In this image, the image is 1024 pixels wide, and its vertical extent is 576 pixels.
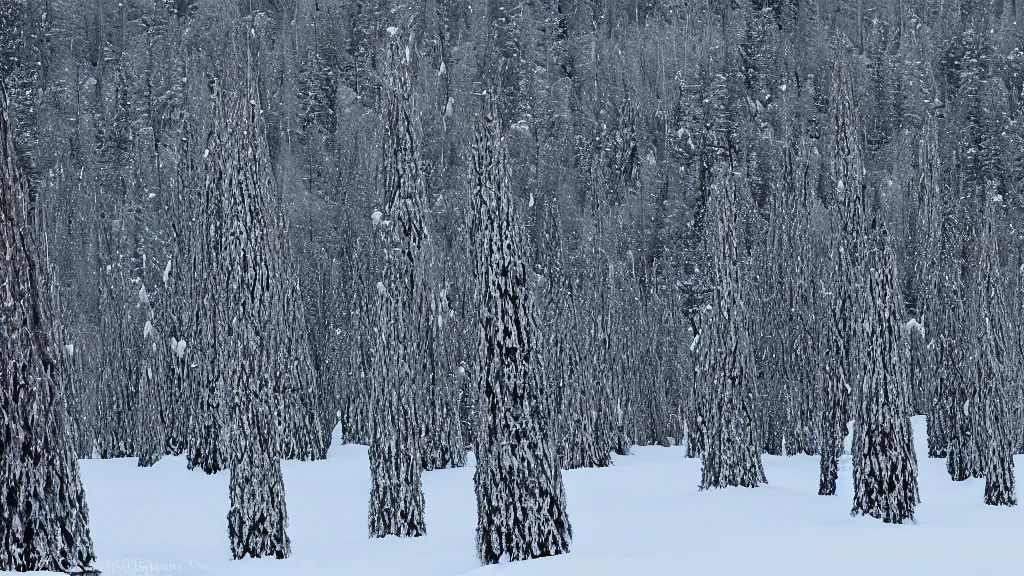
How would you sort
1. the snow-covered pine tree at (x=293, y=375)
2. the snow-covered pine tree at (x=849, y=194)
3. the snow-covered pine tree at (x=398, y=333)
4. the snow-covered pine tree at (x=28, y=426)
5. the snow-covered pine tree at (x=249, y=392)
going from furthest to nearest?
the snow-covered pine tree at (x=293, y=375) → the snow-covered pine tree at (x=849, y=194) → the snow-covered pine tree at (x=398, y=333) → the snow-covered pine tree at (x=249, y=392) → the snow-covered pine tree at (x=28, y=426)

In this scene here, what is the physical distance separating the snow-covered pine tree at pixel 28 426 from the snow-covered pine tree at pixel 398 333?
581cm

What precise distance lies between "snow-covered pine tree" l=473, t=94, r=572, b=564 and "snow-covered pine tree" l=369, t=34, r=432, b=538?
4155 mm

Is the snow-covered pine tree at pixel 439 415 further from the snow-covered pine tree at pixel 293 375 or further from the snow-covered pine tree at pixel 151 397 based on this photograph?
the snow-covered pine tree at pixel 151 397

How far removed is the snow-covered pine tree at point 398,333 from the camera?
1506 cm

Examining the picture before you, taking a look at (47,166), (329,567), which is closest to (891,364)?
(329,567)

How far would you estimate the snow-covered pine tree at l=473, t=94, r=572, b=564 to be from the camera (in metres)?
10.9

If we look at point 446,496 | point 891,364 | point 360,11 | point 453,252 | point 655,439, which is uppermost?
point 360,11

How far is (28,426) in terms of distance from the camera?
372 inches

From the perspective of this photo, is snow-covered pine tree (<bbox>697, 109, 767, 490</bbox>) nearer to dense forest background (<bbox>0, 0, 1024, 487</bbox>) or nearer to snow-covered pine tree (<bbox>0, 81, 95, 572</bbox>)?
dense forest background (<bbox>0, 0, 1024, 487</bbox>)

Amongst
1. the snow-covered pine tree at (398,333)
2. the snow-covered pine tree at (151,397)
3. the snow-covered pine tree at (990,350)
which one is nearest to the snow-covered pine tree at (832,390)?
the snow-covered pine tree at (990,350)

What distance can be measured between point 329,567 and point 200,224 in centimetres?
1423

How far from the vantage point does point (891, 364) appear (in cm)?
1581

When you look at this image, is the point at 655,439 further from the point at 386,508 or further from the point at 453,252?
the point at 386,508

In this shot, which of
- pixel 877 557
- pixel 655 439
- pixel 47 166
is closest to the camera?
pixel 877 557
